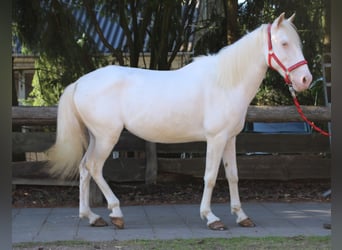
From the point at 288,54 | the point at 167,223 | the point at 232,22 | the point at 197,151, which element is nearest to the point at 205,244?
the point at 167,223

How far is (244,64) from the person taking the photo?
16.3 ft

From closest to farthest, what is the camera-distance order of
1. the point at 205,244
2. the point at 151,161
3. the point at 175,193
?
the point at 205,244 < the point at 151,161 < the point at 175,193

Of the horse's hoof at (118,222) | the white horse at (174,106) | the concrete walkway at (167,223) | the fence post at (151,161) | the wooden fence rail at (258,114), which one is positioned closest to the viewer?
the concrete walkway at (167,223)

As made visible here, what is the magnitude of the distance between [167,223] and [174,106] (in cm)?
141

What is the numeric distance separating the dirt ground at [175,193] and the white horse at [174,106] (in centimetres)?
167

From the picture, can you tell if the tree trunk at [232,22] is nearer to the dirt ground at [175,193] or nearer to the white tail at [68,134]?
the dirt ground at [175,193]

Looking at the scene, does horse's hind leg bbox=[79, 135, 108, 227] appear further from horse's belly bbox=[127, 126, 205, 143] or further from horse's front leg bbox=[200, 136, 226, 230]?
horse's front leg bbox=[200, 136, 226, 230]

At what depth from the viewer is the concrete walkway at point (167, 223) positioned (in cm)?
480

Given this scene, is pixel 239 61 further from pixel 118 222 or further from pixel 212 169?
pixel 118 222

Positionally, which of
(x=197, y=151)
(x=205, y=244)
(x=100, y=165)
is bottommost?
(x=205, y=244)

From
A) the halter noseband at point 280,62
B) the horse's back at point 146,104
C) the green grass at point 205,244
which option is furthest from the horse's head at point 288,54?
the green grass at point 205,244

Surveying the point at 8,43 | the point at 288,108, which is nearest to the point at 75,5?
the point at 288,108

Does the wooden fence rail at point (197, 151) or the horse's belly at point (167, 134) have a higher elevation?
the horse's belly at point (167, 134)

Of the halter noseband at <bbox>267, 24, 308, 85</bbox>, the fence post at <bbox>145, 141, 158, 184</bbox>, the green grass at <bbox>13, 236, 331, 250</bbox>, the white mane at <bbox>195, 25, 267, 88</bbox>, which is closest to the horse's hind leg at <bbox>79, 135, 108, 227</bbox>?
the green grass at <bbox>13, 236, 331, 250</bbox>
